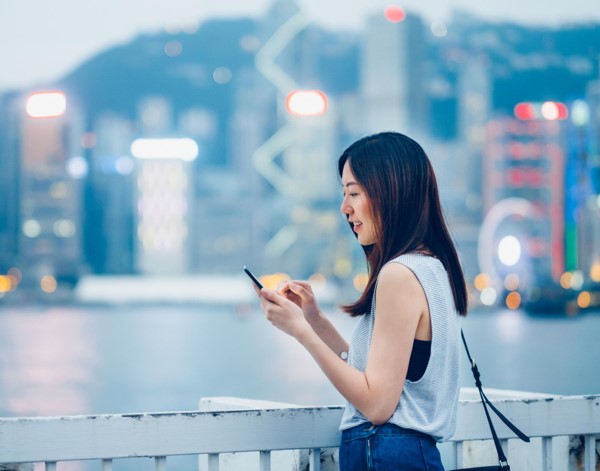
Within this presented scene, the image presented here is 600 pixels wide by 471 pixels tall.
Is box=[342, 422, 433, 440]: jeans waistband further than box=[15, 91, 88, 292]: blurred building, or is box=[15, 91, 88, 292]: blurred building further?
box=[15, 91, 88, 292]: blurred building

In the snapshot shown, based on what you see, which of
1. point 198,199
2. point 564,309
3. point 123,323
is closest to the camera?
point 564,309

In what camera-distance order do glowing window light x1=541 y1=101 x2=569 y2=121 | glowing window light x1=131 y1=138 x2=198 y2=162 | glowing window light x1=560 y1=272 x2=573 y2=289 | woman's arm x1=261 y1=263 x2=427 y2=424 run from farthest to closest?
glowing window light x1=131 y1=138 x2=198 y2=162 → glowing window light x1=541 y1=101 x2=569 y2=121 → glowing window light x1=560 y1=272 x2=573 y2=289 → woman's arm x1=261 y1=263 x2=427 y2=424

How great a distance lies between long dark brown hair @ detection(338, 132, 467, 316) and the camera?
2256mm

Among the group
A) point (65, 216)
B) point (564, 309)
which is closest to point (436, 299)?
point (564, 309)

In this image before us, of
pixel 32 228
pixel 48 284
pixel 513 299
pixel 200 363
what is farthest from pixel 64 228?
pixel 200 363

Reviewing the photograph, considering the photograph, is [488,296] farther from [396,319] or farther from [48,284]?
[396,319]

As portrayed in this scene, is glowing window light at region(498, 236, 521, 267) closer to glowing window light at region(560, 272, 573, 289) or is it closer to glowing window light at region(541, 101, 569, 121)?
glowing window light at region(560, 272, 573, 289)

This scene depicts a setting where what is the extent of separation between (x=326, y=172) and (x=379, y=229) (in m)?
134

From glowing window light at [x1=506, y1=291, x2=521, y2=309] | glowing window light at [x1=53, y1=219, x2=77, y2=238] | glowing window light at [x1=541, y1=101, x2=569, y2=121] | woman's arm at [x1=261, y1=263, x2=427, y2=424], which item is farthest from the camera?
glowing window light at [x1=53, y1=219, x2=77, y2=238]

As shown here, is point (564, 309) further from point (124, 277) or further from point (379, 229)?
point (379, 229)

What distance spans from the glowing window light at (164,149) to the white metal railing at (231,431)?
464 ft

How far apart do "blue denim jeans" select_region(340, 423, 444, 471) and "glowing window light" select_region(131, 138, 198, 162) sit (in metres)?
142

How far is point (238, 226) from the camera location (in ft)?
483

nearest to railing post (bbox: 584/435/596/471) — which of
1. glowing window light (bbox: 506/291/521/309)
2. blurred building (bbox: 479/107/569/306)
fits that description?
blurred building (bbox: 479/107/569/306)
